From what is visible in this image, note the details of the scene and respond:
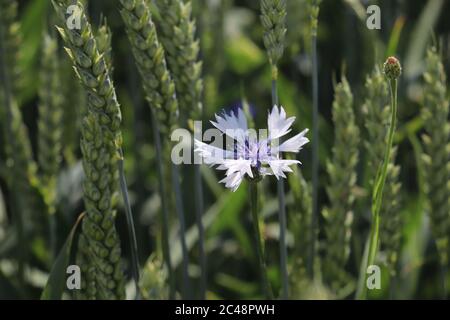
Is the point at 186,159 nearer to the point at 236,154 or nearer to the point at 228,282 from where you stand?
the point at 228,282

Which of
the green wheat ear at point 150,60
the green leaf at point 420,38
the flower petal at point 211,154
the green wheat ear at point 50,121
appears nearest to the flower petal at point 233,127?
the flower petal at point 211,154

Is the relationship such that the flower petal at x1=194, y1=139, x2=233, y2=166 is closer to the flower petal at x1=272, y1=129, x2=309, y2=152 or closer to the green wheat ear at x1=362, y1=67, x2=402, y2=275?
the flower petal at x1=272, y1=129, x2=309, y2=152

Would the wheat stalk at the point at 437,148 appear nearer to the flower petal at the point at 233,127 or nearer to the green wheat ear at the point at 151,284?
the flower petal at the point at 233,127

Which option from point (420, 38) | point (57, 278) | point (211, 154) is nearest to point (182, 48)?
point (211, 154)

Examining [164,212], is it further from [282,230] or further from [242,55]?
[242,55]

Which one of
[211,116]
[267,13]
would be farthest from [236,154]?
[211,116]

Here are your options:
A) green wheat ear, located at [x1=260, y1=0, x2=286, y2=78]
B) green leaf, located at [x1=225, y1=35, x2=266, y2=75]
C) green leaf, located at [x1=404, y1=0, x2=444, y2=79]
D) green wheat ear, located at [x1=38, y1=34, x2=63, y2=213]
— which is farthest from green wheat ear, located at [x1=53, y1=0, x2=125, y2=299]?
green leaf, located at [x1=225, y1=35, x2=266, y2=75]
